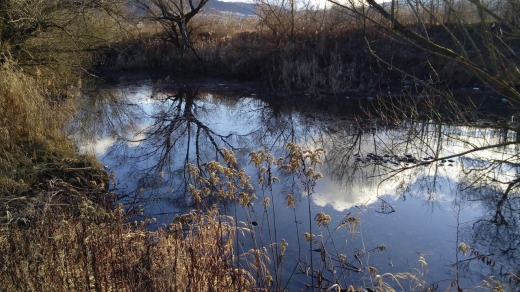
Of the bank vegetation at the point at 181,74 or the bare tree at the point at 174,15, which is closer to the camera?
the bank vegetation at the point at 181,74

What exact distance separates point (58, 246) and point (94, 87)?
14494mm

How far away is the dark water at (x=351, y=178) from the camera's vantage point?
467 cm

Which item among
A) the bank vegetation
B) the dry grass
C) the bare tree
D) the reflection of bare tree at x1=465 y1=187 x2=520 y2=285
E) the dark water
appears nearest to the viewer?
the dry grass

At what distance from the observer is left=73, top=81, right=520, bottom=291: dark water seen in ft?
15.3

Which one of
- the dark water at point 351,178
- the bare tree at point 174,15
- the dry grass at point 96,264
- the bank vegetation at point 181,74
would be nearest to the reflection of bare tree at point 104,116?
the dark water at point 351,178

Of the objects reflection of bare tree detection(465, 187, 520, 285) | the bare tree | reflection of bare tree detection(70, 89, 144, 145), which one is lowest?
reflection of bare tree detection(465, 187, 520, 285)

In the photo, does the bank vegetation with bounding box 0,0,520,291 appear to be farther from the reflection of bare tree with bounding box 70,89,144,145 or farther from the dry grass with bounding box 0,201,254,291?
the reflection of bare tree with bounding box 70,89,144,145

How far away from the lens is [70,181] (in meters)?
6.38

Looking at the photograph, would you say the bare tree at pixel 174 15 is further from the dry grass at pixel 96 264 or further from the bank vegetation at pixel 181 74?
the dry grass at pixel 96 264

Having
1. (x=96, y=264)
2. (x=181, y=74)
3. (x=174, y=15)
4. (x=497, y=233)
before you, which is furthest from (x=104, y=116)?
(x=497, y=233)

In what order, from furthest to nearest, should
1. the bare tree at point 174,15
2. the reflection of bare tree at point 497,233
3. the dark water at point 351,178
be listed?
the bare tree at point 174,15
the dark water at point 351,178
the reflection of bare tree at point 497,233

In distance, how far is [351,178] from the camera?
23.4 feet

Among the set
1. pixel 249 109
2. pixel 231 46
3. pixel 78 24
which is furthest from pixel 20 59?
pixel 231 46

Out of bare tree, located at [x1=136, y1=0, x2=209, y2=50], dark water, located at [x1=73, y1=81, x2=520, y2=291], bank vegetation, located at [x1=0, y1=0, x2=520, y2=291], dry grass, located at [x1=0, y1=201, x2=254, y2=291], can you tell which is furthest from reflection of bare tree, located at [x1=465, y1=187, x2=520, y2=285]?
bare tree, located at [x1=136, y1=0, x2=209, y2=50]
